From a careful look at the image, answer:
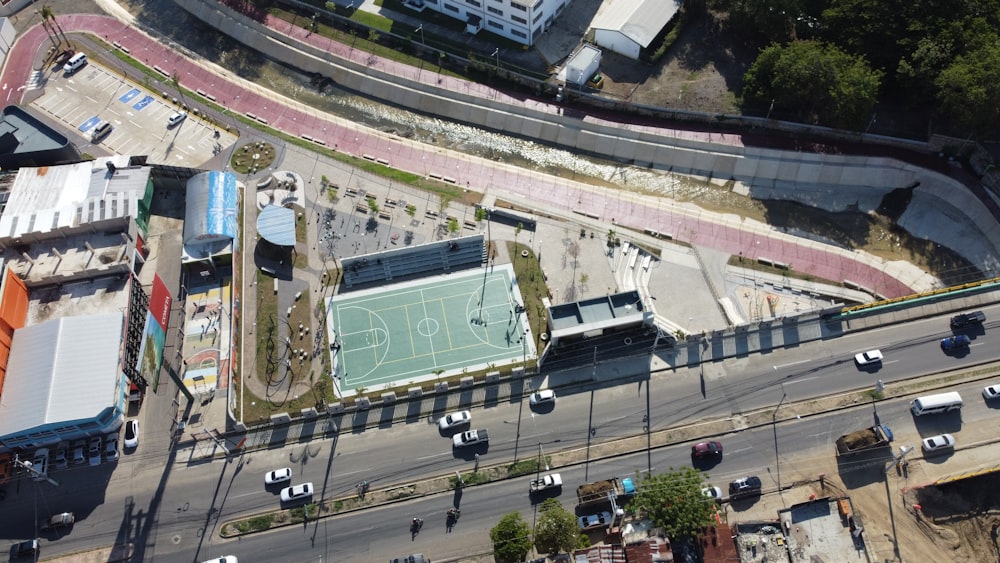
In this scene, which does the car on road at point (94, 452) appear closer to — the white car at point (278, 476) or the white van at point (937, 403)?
the white car at point (278, 476)

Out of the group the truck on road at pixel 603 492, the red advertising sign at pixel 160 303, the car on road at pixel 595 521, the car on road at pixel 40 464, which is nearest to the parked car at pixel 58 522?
the car on road at pixel 40 464

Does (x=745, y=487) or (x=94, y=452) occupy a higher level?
(x=94, y=452)

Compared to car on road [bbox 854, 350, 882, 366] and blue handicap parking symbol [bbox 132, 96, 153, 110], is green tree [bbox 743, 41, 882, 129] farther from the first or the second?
blue handicap parking symbol [bbox 132, 96, 153, 110]

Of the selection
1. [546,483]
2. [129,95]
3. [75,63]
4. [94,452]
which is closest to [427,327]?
[546,483]

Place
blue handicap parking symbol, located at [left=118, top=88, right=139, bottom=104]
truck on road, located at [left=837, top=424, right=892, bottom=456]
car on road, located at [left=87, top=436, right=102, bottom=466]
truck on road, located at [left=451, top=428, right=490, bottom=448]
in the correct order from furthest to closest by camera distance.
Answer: blue handicap parking symbol, located at [left=118, top=88, right=139, bottom=104], car on road, located at [left=87, top=436, right=102, bottom=466], truck on road, located at [left=451, top=428, right=490, bottom=448], truck on road, located at [left=837, top=424, right=892, bottom=456]

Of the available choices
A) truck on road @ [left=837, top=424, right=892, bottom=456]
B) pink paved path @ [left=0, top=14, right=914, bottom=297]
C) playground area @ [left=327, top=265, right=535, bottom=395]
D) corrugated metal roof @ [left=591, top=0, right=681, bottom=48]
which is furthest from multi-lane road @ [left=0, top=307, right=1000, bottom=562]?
corrugated metal roof @ [left=591, top=0, right=681, bottom=48]

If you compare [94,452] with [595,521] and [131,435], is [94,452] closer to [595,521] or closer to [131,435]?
[131,435]

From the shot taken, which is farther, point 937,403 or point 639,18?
point 639,18
